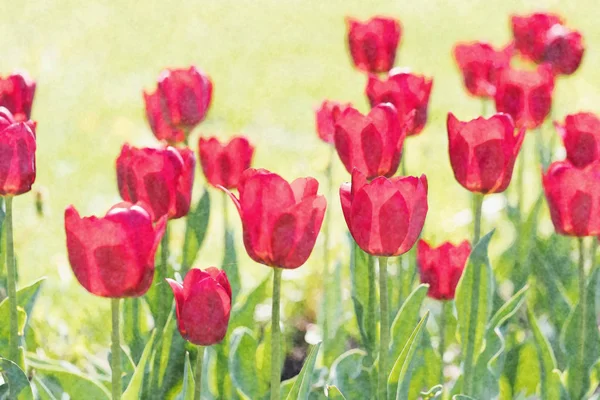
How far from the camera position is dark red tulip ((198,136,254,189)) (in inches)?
74.2

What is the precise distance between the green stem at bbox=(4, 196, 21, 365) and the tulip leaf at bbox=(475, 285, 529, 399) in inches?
31.4

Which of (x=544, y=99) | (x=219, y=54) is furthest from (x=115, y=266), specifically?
(x=219, y=54)

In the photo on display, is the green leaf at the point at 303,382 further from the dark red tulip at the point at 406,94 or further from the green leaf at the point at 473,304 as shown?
the dark red tulip at the point at 406,94

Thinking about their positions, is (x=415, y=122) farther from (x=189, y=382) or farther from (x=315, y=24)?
(x=315, y=24)

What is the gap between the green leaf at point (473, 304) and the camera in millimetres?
1724

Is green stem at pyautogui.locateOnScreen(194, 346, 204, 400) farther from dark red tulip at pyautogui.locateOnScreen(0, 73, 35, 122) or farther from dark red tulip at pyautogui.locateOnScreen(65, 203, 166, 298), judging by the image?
dark red tulip at pyautogui.locateOnScreen(0, 73, 35, 122)

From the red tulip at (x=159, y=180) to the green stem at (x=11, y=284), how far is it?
0.19 m

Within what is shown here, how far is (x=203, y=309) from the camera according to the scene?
131 cm

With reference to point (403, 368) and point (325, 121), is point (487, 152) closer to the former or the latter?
point (403, 368)

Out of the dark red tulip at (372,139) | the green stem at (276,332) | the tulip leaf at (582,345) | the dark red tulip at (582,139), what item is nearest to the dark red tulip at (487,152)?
the dark red tulip at (372,139)

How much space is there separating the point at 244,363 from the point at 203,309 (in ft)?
1.68

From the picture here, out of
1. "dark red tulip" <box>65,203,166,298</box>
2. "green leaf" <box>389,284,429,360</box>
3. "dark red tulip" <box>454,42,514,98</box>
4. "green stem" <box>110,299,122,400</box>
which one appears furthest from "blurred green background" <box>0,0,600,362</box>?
"dark red tulip" <box>65,203,166,298</box>

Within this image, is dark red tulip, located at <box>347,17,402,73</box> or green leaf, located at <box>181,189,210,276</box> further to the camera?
dark red tulip, located at <box>347,17,402,73</box>

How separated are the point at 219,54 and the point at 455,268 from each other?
4362mm
